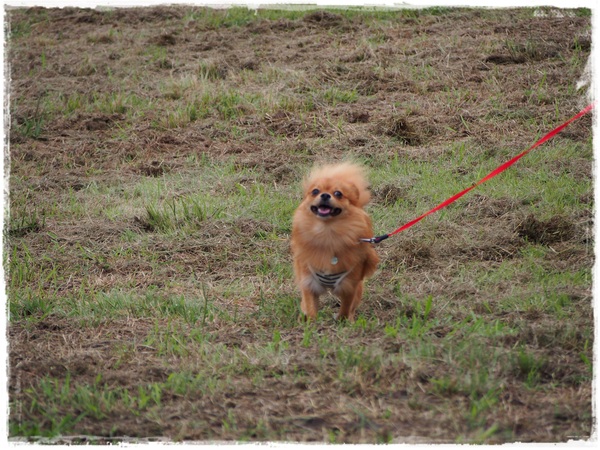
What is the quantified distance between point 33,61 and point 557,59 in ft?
23.9

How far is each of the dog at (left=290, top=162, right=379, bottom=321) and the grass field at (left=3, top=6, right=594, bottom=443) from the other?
0.18m

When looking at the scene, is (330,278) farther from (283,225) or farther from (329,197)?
(283,225)

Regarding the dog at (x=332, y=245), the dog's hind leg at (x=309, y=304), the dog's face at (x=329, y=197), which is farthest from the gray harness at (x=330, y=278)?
the dog's face at (x=329, y=197)

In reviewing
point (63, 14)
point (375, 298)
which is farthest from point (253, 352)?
point (63, 14)

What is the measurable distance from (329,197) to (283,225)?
6.75 feet

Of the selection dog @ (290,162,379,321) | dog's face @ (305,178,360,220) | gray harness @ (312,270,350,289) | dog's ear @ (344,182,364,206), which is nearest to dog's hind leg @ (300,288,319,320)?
dog @ (290,162,379,321)

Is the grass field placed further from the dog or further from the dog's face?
the dog's face

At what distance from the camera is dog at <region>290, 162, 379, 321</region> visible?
188 inches

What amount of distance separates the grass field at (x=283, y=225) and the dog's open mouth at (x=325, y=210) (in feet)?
2.21

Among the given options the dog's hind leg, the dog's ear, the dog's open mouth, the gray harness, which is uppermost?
the dog's ear

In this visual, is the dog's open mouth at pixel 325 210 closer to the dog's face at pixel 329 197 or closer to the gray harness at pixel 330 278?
the dog's face at pixel 329 197

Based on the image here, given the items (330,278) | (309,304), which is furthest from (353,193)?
(309,304)

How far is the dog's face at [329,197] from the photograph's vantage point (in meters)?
4.71

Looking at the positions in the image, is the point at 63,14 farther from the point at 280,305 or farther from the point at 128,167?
the point at 280,305
